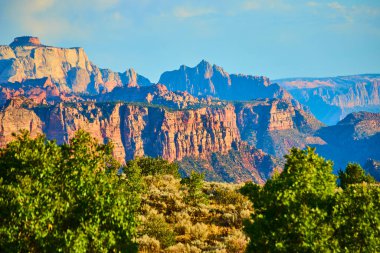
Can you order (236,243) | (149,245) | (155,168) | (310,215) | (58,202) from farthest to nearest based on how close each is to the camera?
(155,168) < (236,243) < (149,245) < (58,202) < (310,215)

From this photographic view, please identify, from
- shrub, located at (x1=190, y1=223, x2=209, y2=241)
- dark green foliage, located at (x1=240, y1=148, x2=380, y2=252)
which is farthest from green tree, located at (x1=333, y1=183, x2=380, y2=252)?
shrub, located at (x1=190, y1=223, x2=209, y2=241)

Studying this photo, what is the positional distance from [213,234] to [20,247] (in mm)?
16403

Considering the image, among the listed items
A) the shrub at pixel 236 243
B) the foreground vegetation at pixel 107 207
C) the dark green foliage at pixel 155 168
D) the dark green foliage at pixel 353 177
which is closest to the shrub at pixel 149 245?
the shrub at pixel 236 243

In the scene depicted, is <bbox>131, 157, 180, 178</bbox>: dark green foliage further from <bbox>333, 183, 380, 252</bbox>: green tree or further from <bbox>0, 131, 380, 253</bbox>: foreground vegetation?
<bbox>333, 183, 380, 252</bbox>: green tree

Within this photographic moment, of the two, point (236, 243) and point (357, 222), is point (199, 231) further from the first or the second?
point (357, 222)

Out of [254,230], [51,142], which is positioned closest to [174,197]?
[51,142]

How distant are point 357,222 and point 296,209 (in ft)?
8.70

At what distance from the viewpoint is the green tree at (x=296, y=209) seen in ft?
53.2

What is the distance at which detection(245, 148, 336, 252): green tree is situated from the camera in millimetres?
16203

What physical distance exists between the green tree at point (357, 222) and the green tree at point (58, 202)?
9.43m

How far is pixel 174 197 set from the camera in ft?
135

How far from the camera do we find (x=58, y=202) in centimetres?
1788

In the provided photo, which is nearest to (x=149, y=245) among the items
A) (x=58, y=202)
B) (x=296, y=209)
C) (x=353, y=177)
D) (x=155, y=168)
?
(x=58, y=202)

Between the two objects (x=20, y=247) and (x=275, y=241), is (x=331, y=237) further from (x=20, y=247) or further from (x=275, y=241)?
(x=20, y=247)
